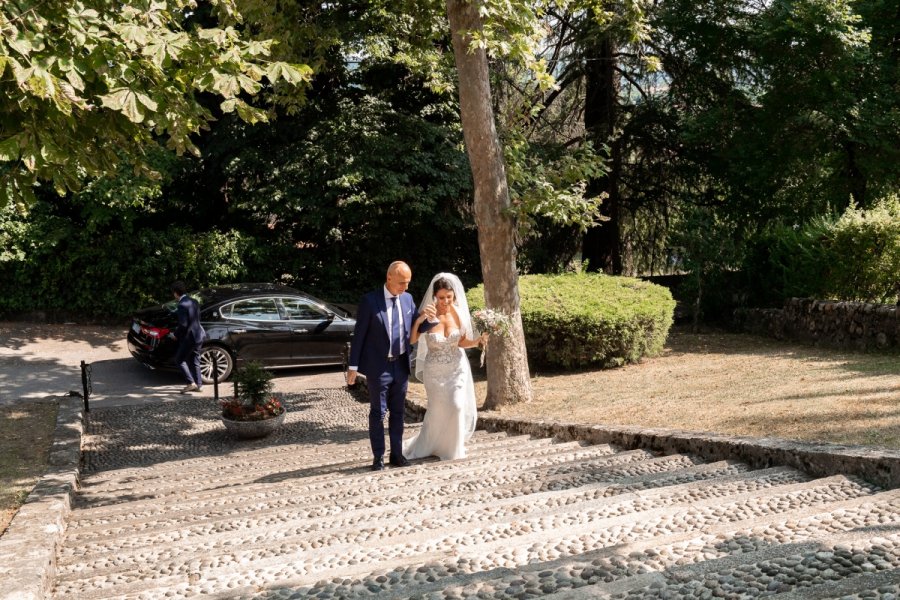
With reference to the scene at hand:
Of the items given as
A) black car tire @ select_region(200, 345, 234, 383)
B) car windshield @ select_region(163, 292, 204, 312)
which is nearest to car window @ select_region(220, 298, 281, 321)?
car windshield @ select_region(163, 292, 204, 312)

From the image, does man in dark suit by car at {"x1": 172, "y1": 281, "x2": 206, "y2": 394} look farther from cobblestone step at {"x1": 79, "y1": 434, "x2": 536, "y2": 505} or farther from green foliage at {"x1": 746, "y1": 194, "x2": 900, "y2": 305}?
green foliage at {"x1": 746, "y1": 194, "x2": 900, "y2": 305}

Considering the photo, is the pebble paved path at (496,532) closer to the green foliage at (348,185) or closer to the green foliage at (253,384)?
the green foliage at (253,384)

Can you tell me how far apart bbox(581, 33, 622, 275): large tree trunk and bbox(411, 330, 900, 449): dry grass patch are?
24.1 feet

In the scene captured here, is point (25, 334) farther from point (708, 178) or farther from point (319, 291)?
point (708, 178)

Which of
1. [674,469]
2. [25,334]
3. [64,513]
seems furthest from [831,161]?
[25,334]

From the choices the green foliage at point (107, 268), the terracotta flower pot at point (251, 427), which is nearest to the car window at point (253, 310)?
the terracotta flower pot at point (251, 427)

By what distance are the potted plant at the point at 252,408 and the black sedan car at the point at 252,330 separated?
373 centimetres

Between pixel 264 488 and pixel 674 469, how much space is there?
3.38 meters

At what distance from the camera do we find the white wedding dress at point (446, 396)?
795 centimetres

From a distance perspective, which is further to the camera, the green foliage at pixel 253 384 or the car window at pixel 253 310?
the car window at pixel 253 310

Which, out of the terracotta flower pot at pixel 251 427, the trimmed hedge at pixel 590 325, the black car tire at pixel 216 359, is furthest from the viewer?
the black car tire at pixel 216 359

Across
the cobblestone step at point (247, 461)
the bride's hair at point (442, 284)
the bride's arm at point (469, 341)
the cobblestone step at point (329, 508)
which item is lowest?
the cobblestone step at point (247, 461)

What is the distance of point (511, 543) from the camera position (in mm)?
4285

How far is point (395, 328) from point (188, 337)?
7054 mm
